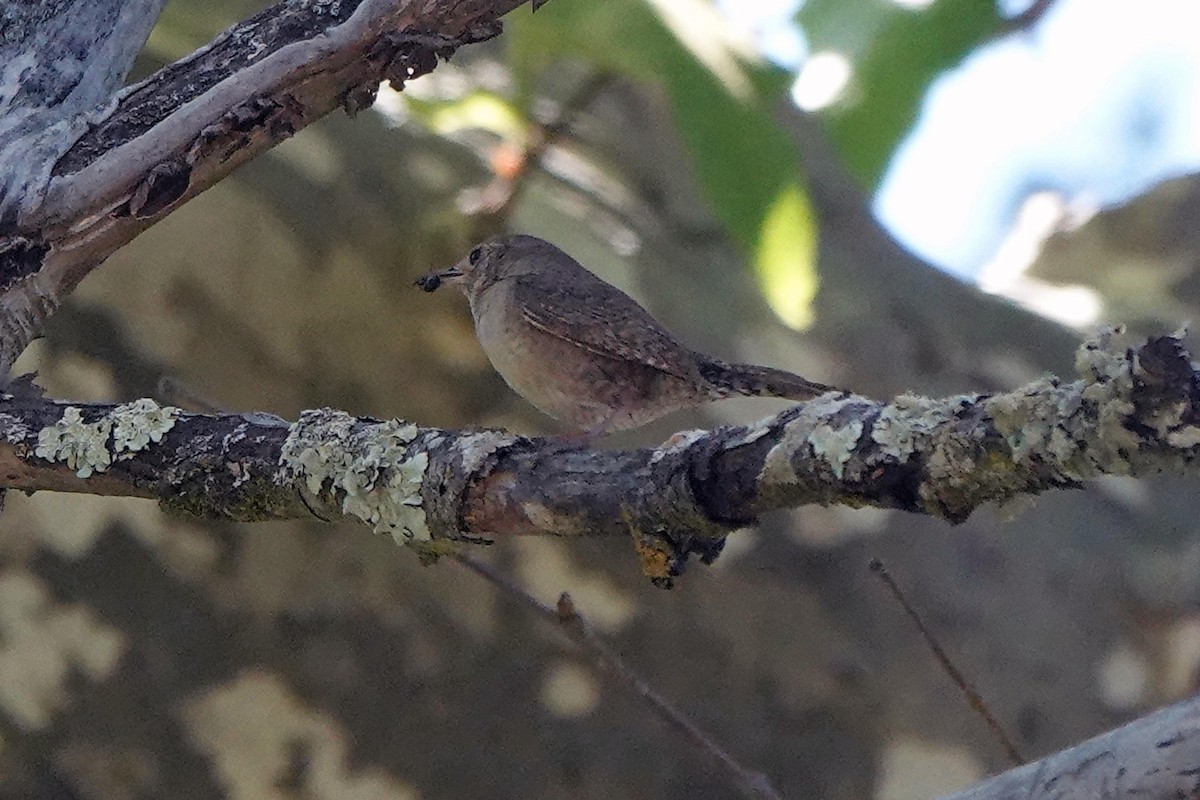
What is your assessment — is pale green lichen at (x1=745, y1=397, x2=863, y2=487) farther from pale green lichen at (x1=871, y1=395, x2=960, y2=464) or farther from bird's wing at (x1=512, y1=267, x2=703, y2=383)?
bird's wing at (x1=512, y1=267, x2=703, y2=383)

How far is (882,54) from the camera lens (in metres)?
2.31

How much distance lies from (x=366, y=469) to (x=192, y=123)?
0.47 meters

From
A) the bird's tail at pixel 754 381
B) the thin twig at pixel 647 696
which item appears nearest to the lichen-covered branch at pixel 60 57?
the thin twig at pixel 647 696

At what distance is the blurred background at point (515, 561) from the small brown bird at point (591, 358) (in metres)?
0.25

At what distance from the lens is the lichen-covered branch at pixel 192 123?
1526 mm

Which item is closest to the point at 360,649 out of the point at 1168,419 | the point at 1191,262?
the point at 1168,419

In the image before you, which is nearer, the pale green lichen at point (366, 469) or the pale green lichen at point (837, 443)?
the pale green lichen at point (837, 443)

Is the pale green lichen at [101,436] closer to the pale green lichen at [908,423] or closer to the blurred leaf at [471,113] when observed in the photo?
the pale green lichen at [908,423]

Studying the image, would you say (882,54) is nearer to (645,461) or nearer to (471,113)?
(471,113)

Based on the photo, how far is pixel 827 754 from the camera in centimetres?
258

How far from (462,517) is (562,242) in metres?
1.69

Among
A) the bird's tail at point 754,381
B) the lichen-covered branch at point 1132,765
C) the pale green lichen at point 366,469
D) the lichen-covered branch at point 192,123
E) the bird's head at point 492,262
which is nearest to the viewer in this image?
the lichen-covered branch at point 1132,765

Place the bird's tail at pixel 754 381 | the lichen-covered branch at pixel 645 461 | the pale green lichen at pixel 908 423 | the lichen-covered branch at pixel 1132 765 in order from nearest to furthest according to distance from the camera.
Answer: the lichen-covered branch at pixel 1132 765
the lichen-covered branch at pixel 645 461
the pale green lichen at pixel 908 423
the bird's tail at pixel 754 381

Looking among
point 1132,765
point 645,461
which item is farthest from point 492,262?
point 1132,765
